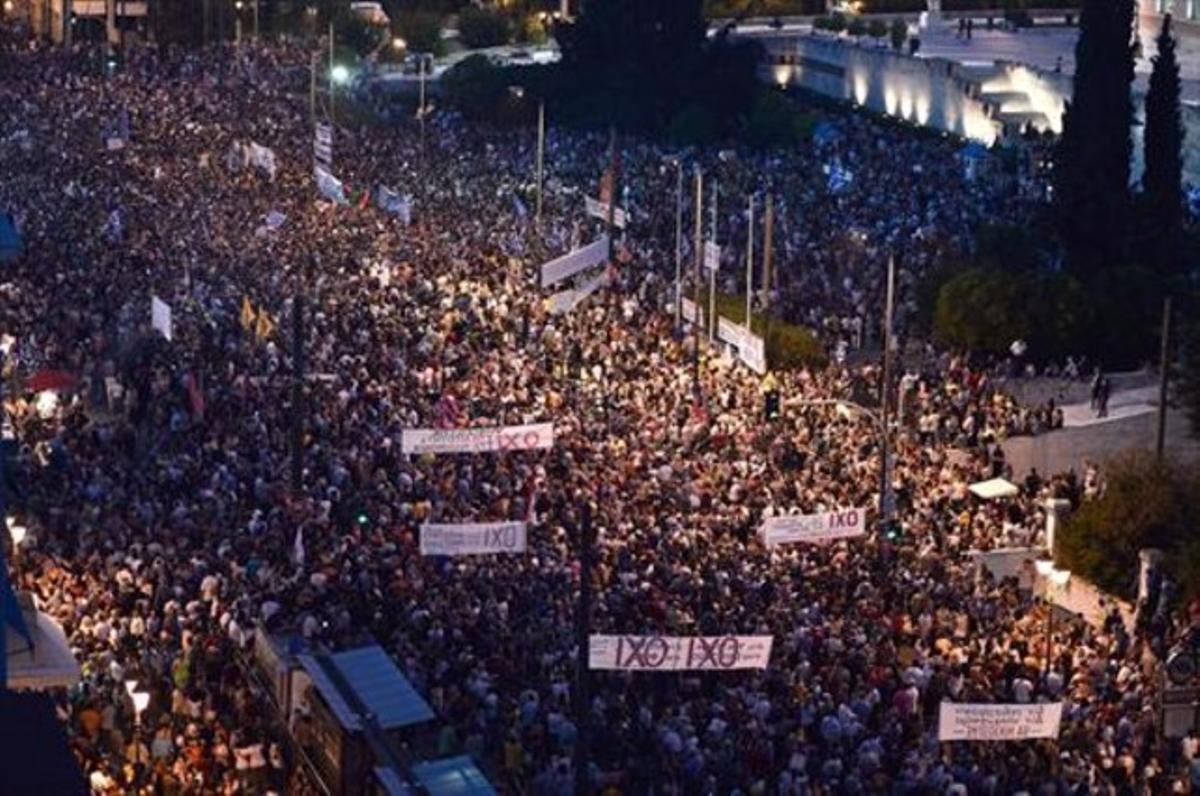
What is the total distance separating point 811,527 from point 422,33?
247ft

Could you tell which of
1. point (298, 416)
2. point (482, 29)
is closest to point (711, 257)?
point (298, 416)

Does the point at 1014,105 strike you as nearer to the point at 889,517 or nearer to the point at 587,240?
the point at 587,240

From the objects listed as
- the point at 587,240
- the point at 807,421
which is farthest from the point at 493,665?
the point at 587,240

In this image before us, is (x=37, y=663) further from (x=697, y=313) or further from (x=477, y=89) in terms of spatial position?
(x=477, y=89)

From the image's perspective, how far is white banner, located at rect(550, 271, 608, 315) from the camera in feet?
171

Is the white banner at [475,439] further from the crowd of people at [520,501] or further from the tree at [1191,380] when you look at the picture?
the tree at [1191,380]

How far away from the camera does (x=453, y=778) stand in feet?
87.5

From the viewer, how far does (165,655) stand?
105ft

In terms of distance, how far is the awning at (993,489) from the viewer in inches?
1640

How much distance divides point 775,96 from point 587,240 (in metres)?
24.9

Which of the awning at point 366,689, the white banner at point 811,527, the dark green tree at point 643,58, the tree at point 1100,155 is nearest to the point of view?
the awning at point 366,689

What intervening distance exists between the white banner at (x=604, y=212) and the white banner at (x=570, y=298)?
22.5 feet

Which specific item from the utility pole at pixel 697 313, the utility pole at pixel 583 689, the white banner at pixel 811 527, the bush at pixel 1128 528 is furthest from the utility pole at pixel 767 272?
the utility pole at pixel 583 689

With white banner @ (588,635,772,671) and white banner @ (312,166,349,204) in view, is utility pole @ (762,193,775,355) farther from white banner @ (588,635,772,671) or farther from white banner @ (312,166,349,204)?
white banner @ (588,635,772,671)
